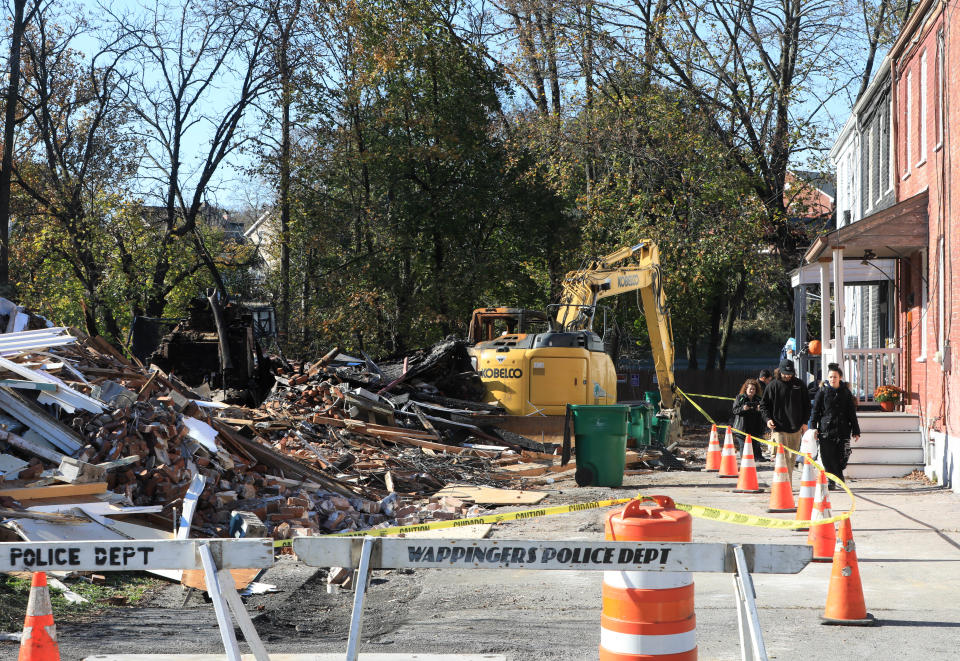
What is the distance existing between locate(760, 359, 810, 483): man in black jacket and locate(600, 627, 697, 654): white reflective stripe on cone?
9.46m

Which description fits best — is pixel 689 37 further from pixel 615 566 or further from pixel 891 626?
pixel 615 566

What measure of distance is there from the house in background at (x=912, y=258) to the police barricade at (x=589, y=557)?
421 inches

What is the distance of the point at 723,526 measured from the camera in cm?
1116

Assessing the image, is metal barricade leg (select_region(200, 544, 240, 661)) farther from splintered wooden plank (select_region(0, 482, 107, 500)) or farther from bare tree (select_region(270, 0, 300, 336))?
bare tree (select_region(270, 0, 300, 336))

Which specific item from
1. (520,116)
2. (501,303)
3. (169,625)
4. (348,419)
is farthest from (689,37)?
(169,625)

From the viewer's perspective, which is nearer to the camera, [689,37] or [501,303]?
[689,37]

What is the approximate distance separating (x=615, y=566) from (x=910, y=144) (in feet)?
51.3

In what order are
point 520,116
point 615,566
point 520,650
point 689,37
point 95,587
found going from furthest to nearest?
1. point 520,116
2. point 689,37
3. point 95,587
4. point 520,650
5. point 615,566

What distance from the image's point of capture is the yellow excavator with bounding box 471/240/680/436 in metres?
20.2

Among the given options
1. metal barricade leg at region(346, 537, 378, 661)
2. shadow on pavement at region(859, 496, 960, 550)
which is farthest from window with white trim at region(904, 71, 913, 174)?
metal barricade leg at region(346, 537, 378, 661)

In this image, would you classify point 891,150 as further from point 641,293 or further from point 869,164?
point 641,293

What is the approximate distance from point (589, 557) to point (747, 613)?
679 millimetres

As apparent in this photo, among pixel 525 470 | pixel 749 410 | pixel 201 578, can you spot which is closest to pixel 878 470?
pixel 749 410

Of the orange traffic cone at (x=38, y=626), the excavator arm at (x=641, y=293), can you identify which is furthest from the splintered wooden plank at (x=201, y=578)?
the excavator arm at (x=641, y=293)
